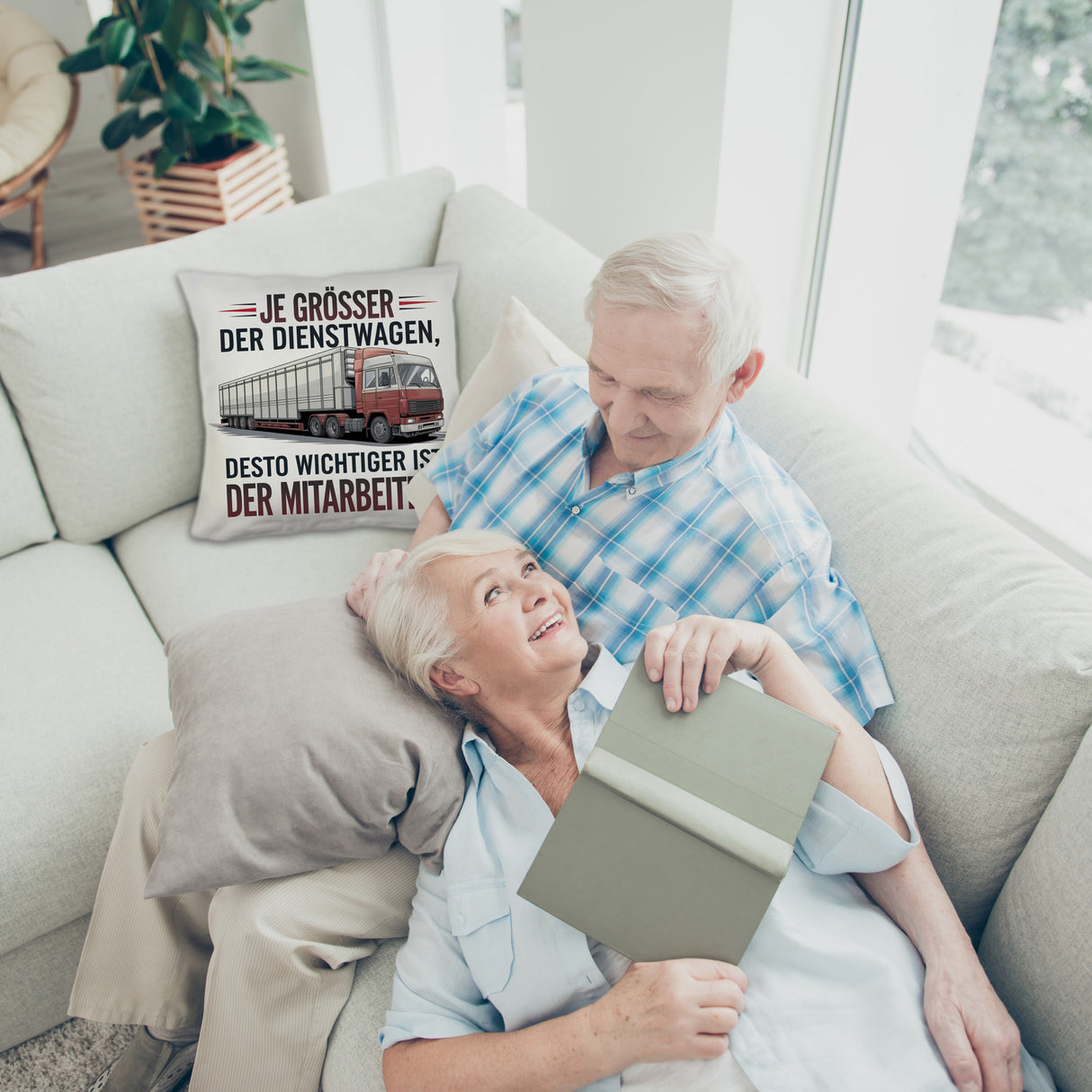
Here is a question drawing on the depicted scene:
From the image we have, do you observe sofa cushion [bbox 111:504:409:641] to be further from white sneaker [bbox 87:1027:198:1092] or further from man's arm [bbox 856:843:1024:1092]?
man's arm [bbox 856:843:1024:1092]

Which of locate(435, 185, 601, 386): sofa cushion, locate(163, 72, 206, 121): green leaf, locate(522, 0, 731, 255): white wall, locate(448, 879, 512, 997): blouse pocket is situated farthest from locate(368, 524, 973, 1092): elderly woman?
locate(163, 72, 206, 121): green leaf

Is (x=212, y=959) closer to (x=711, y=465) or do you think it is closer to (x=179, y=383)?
(x=711, y=465)

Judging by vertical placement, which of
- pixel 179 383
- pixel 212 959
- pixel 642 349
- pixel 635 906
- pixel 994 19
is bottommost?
pixel 212 959

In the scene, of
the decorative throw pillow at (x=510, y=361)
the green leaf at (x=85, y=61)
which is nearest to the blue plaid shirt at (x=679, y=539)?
the decorative throw pillow at (x=510, y=361)

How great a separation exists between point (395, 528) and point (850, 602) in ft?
3.21

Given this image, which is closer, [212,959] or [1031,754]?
[1031,754]

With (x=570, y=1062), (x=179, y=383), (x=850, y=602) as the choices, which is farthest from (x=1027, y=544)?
(x=179, y=383)

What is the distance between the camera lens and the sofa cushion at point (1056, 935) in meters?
0.82

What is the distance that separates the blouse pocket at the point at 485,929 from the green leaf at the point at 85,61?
308 cm

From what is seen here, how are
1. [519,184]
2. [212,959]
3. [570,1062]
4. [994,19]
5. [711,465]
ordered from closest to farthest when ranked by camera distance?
1. [570,1062]
2. [212,959]
3. [711,465]
4. [994,19]
5. [519,184]

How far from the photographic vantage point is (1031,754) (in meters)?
0.91

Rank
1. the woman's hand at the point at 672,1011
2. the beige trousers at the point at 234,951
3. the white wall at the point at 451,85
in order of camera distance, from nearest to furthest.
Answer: the woman's hand at the point at 672,1011 < the beige trousers at the point at 234,951 < the white wall at the point at 451,85

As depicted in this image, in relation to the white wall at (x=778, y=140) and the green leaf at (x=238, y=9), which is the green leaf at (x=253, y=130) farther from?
the white wall at (x=778, y=140)

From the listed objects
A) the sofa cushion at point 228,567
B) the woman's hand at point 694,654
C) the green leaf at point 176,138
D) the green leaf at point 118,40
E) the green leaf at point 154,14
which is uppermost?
the green leaf at point 154,14
